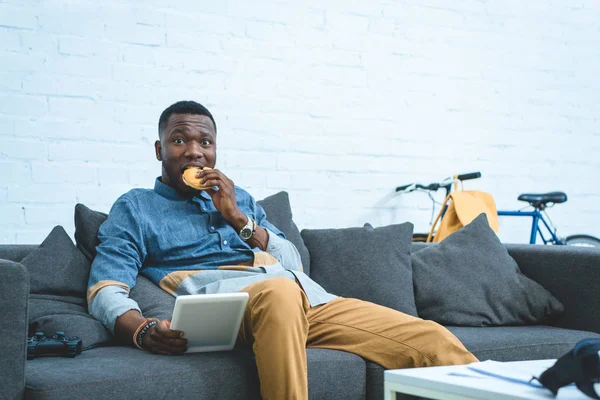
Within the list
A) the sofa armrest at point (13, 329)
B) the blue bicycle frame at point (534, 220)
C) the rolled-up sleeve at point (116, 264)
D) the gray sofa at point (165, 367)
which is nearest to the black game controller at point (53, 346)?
the gray sofa at point (165, 367)

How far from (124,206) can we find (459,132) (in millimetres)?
2286

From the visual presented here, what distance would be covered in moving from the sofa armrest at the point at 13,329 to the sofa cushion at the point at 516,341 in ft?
4.32

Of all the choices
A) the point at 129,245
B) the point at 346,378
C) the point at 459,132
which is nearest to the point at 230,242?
the point at 129,245

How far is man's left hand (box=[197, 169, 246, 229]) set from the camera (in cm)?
228

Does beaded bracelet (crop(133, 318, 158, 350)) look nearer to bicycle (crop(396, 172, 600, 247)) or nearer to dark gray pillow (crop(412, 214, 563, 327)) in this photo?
dark gray pillow (crop(412, 214, 563, 327))

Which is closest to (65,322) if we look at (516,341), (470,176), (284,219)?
(284,219)

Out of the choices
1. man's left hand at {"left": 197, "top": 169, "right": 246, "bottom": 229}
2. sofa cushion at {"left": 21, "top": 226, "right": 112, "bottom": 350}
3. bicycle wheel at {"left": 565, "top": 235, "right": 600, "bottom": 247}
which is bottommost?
bicycle wheel at {"left": 565, "top": 235, "right": 600, "bottom": 247}

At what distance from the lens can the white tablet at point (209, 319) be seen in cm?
170

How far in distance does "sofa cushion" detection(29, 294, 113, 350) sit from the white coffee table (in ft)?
2.78

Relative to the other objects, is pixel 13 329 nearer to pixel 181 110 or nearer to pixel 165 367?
pixel 165 367

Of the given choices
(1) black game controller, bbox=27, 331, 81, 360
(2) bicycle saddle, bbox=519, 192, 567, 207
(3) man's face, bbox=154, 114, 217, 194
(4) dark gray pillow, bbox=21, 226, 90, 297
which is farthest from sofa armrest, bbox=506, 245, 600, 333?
(1) black game controller, bbox=27, 331, 81, 360

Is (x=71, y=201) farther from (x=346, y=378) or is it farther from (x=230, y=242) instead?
(x=346, y=378)

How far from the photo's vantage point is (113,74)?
316 cm

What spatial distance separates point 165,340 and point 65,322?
1.05ft
